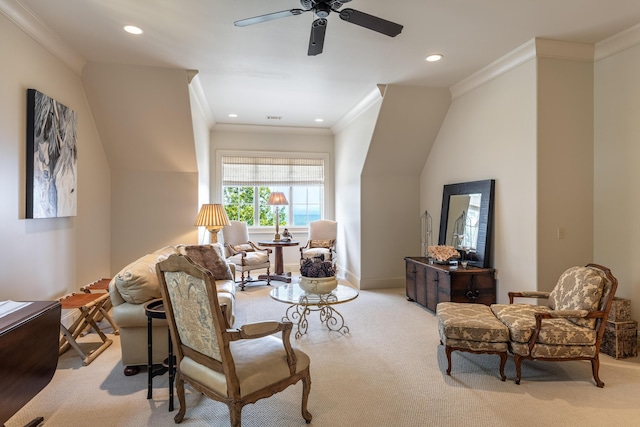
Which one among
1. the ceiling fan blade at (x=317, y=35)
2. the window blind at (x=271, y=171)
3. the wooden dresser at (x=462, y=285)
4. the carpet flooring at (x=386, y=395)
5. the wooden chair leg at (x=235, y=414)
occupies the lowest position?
the carpet flooring at (x=386, y=395)

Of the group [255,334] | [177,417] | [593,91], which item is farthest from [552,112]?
[177,417]

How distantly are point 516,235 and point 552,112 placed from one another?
1251mm

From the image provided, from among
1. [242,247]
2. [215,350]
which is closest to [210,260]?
[215,350]

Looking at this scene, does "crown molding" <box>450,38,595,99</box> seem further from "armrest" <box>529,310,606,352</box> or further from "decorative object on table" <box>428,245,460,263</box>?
"armrest" <box>529,310,606,352</box>

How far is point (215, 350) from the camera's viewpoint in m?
1.81

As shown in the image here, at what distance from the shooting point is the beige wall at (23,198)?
9.00 ft

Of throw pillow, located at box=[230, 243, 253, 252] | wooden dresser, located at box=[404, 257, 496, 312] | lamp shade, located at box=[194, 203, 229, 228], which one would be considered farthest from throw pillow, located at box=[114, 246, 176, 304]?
throw pillow, located at box=[230, 243, 253, 252]

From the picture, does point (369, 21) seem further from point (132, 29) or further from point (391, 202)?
point (391, 202)

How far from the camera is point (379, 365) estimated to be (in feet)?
9.48

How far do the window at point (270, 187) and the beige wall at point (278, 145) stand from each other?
0.48 feet

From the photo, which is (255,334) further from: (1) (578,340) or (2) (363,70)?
(2) (363,70)

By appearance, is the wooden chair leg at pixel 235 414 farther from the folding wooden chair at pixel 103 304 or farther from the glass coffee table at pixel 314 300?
the folding wooden chair at pixel 103 304

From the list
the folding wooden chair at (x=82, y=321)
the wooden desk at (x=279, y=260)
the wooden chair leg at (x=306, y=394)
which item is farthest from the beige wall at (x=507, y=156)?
the folding wooden chair at (x=82, y=321)

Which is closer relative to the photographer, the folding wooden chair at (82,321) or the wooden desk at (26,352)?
the wooden desk at (26,352)
